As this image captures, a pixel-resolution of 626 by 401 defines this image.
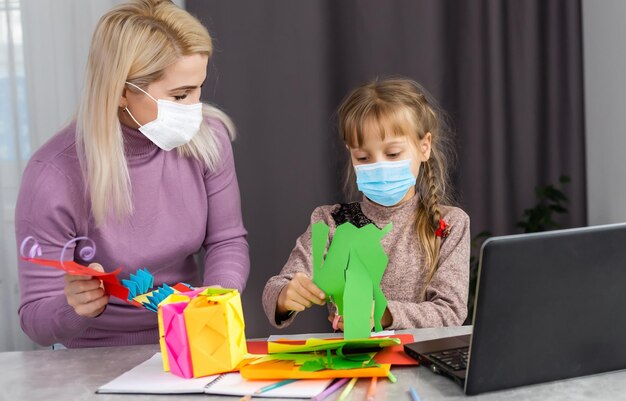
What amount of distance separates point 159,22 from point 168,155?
302 millimetres

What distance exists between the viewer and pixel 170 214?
1.63m

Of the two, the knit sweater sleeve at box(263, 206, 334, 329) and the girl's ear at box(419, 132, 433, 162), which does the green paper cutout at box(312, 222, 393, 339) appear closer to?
the knit sweater sleeve at box(263, 206, 334, 329)

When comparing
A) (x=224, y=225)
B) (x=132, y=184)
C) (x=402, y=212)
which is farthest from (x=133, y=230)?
(x=402, y=212)

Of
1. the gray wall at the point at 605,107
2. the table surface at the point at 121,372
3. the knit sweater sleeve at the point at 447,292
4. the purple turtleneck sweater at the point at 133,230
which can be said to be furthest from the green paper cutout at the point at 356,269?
the gray wall at the point at 605,107

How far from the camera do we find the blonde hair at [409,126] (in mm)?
1683

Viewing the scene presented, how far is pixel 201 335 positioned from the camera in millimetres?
1073

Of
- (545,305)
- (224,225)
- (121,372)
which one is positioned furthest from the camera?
(224,225)

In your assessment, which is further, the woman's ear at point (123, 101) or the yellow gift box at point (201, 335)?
the woman's ear at point (123, 101)

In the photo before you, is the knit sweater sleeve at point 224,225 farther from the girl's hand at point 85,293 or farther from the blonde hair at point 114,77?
the girl's hand at point 85,293

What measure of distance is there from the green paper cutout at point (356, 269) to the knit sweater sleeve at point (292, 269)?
417mm

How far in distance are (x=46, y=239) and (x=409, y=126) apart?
83 cm

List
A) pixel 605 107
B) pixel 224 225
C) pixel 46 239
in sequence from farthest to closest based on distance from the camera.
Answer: pixel 605 107 < pixel 224 225 < pixel 46 239

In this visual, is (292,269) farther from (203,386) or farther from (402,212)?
(203,386)

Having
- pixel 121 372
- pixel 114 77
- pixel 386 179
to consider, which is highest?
pixel 114 77
